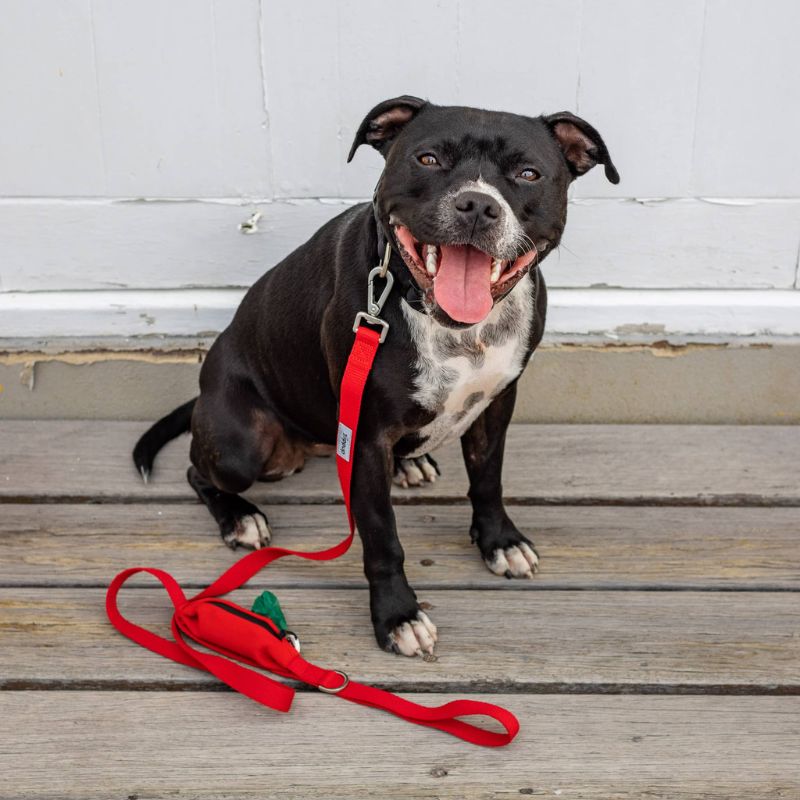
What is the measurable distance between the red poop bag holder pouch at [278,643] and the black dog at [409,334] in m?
0.05

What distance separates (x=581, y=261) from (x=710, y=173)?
1.64ft

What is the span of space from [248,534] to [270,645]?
56 centimetres

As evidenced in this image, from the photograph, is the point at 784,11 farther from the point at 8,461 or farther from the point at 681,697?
the point at 8,461

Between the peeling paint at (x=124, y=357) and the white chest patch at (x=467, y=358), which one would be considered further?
the peeling paint at (x=124, y=357)

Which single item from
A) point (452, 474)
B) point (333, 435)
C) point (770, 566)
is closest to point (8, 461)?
point (333, 435)

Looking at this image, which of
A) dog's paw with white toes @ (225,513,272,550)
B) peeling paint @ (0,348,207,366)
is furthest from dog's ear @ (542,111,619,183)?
peeling paint @ (0,348,207,366)

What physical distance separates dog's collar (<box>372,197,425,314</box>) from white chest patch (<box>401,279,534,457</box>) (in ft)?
0.13

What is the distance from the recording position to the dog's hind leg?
2.90m

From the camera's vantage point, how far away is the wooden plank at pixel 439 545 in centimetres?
277

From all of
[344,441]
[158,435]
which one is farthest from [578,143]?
[158,435]

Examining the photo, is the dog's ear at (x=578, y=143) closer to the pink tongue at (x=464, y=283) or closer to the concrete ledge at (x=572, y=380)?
the pink tongue at (x=464, y=283)

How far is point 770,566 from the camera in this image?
9.23 ft

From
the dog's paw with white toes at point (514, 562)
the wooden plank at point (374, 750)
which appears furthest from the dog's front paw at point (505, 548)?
the wooden plank at point (374, 750)

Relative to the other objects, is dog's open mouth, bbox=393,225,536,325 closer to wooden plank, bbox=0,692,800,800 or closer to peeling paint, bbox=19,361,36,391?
wooden plank, bbox=0,692,800,800
